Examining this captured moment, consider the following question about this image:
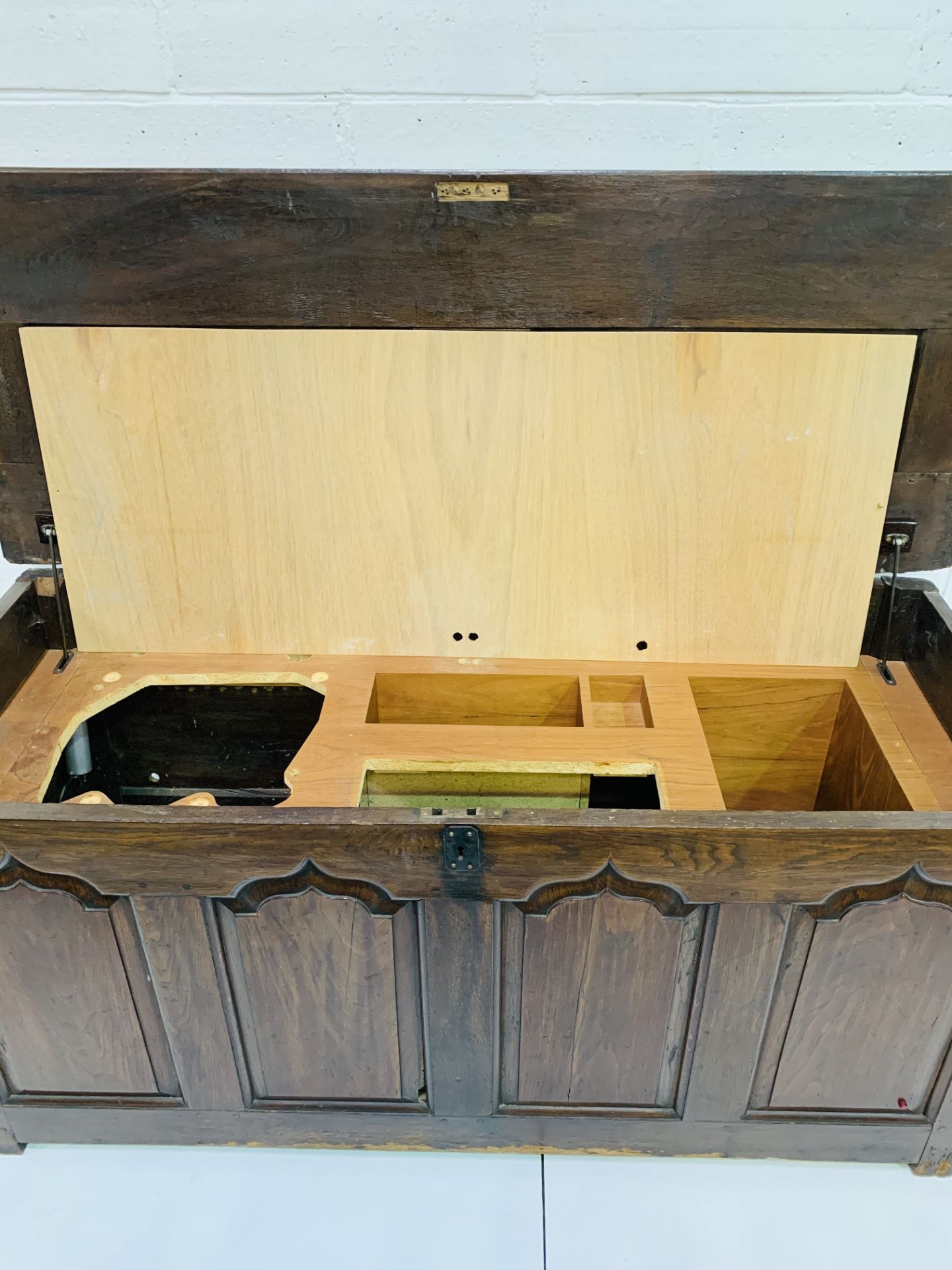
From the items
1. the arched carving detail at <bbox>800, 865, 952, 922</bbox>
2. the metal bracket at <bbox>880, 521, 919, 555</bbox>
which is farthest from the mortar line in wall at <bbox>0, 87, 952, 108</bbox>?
the arched carving detail at <bbox>800, 865, 952, 922</bbox>

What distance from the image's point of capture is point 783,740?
1.62 metres

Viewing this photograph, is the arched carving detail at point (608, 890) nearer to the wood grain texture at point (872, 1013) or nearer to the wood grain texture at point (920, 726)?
the wood grain texture at point (872, 1013)

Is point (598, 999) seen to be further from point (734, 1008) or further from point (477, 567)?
point (477, 567)

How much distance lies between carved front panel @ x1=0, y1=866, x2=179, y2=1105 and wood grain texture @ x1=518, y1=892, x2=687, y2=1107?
1.68ft

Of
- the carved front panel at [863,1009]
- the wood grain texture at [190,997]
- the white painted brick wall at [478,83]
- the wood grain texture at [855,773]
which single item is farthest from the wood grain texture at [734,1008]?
the white painted brick wall at [478,83]

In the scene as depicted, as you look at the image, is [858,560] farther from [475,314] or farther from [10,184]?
[10,184]

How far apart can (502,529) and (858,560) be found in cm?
56

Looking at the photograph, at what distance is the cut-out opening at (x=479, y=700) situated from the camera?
158cm

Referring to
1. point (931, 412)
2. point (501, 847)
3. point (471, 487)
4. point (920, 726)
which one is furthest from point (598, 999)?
point (931, 412)

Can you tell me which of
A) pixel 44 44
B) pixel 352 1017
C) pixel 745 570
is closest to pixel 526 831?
pixel 352 1017

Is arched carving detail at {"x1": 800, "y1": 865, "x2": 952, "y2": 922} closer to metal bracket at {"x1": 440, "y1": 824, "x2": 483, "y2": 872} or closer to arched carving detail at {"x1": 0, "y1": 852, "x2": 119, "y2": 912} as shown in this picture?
metal bracket at {"x1": 440, "y1": 824, "x2": 483, "y2": 872}

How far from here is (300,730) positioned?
1.69 m

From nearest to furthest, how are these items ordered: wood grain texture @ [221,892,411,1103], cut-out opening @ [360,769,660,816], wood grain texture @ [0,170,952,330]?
wood grain texture @ [221,892,411,1103]
wood grain texture @ [0,170,952,330]
cut-out opening @ [360,769,660,816]

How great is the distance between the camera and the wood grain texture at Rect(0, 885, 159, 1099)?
1226mm
